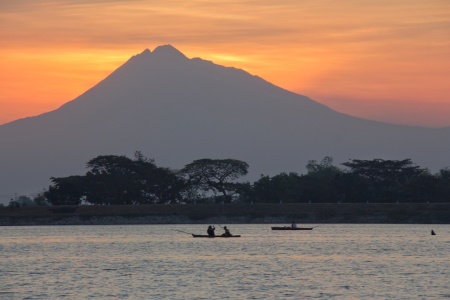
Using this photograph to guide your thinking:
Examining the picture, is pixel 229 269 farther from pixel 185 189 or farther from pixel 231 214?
pixel 185 189

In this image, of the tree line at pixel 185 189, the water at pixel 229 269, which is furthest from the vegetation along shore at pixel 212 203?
the water at pixel 229 269

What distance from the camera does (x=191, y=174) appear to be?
199125mm

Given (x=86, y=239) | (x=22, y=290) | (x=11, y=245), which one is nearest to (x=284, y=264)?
(x=22, y=290)

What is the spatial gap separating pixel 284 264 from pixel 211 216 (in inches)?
3650

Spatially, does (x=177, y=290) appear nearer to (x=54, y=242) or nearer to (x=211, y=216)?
(x=54, y=242)

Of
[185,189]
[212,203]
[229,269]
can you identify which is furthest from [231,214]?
[229,269]

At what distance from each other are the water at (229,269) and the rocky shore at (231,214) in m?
54.9

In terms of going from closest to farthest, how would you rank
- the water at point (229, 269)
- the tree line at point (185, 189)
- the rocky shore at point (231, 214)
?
the water at point (229, 269) < the rocky shore at point (231, 214) < the tree line at point (185, 189)

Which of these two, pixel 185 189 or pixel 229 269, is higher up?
pixel 185 189

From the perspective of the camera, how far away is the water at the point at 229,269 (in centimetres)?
5397

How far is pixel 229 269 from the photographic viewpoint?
66.6 metres

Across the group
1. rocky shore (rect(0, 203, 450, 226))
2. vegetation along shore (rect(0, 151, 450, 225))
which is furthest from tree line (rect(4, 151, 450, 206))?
rocky shore (rect(0, 203, 450, 226))

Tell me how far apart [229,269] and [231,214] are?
95465 mm

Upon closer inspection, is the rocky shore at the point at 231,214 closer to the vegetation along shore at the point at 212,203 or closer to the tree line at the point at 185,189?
the vegetation along shore at the point at 212,203
